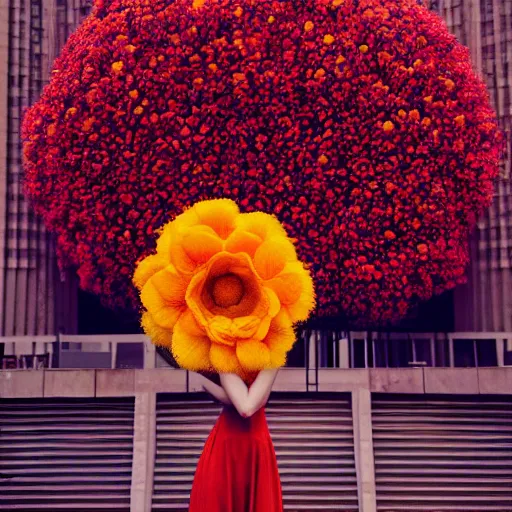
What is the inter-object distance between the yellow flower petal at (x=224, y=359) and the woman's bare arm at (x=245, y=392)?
0.04 metres

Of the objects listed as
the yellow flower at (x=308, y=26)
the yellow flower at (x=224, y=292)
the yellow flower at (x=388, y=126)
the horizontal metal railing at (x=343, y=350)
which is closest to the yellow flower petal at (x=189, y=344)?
the yellow flower at (x=224, y=292)

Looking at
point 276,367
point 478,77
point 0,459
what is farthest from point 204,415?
point 478,77

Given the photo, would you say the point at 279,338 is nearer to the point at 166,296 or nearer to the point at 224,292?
the point at 224,292

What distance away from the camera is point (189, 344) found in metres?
3.71

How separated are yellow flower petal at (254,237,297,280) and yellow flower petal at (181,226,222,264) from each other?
0.21 m

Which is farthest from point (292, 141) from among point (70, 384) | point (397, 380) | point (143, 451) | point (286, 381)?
point (143, 451)

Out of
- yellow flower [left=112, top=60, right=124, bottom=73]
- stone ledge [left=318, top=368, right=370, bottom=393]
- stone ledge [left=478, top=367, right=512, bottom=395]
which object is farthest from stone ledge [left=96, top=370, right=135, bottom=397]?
stone ledge [left=478, top=367, right=512, bottom=395]

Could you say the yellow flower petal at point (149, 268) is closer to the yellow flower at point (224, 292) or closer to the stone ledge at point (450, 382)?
the yellow flower at point (224, 292)

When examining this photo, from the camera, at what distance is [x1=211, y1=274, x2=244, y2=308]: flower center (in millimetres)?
3721

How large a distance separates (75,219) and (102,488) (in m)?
3.39

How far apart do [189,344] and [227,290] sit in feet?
1.07

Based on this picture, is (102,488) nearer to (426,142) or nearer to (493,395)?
(493,395)

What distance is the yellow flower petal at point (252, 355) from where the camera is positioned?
3.68 meters

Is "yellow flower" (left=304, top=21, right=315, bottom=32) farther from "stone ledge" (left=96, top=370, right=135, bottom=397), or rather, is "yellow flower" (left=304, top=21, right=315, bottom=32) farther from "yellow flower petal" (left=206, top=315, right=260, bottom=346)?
"yellow flower petal" (left=206, top=315, right=260, bottom=346)
